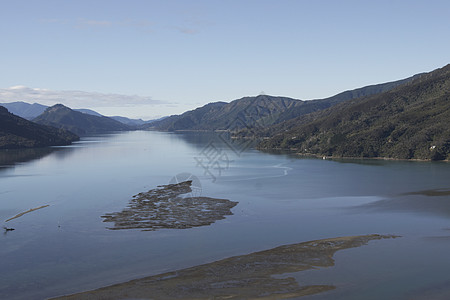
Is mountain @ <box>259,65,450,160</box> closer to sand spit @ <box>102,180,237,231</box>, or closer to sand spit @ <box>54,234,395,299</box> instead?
sand spit @ <box>102,180,237,231</box>

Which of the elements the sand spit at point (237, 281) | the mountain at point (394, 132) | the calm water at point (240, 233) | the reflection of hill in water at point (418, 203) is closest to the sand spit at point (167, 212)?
the calm water at point (240, 233)

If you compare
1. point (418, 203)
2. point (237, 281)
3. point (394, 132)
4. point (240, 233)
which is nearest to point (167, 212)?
point (240, 233)

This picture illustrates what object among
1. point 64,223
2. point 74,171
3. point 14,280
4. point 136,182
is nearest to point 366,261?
point 14,280

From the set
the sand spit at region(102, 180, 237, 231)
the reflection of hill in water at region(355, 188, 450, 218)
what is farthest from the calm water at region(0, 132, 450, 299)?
the sand spit at region(102, 180, 237, 231)

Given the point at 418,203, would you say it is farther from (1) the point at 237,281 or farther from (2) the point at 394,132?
(2) the point at 394,132

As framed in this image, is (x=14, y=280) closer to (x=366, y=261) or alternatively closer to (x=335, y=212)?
(x=366, y=261)

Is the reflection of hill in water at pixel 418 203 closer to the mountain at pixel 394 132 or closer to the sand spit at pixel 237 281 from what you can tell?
the sand spit at pixel 237 281
